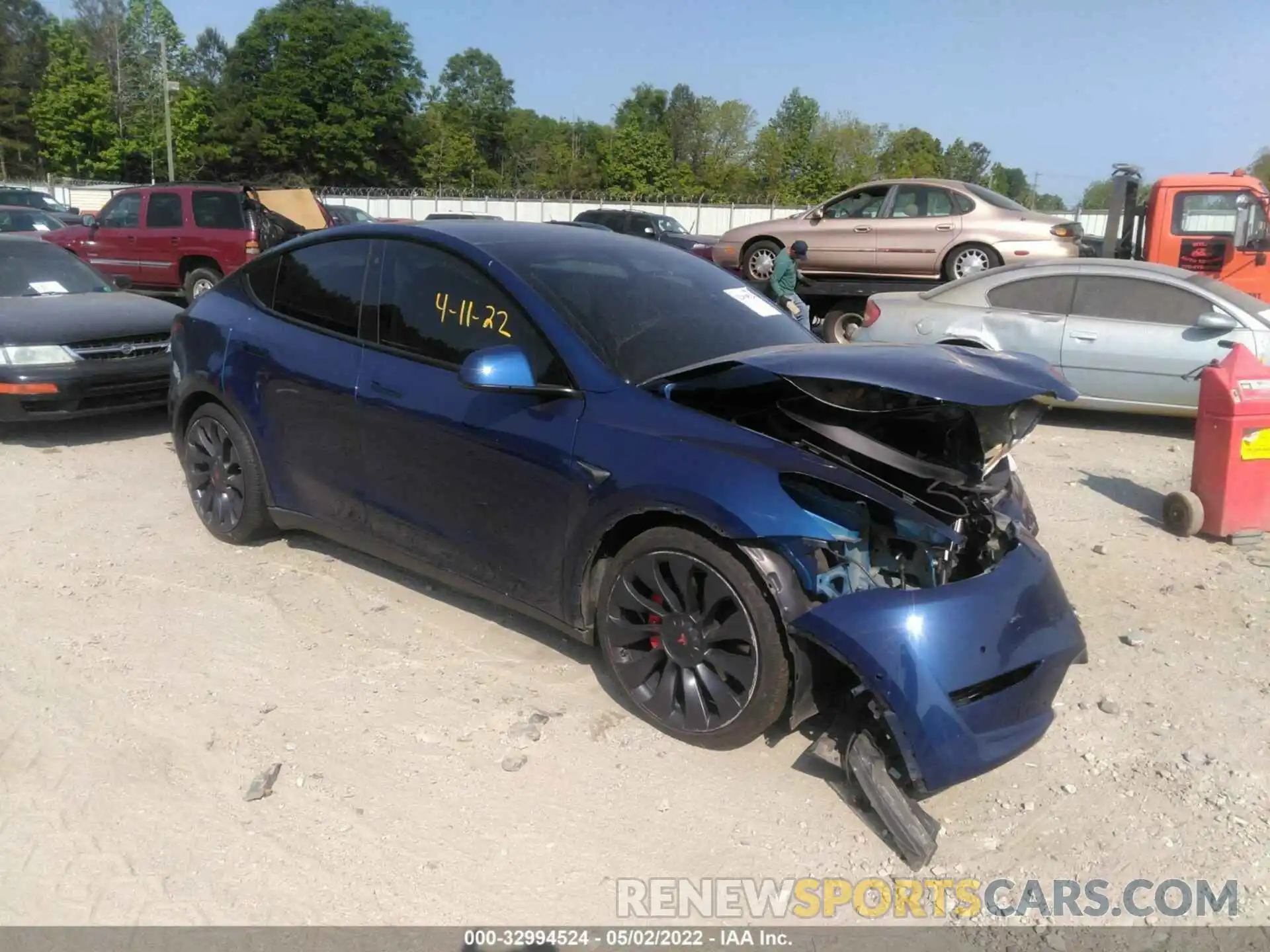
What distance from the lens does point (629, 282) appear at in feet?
14.5

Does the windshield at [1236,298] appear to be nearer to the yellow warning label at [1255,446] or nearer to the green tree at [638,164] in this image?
the yellow warning label at [1255,446]

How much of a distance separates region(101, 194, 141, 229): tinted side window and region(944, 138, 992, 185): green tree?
62.7 metres

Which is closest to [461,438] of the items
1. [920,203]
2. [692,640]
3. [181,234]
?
[692,640]

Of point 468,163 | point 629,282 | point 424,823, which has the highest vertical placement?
point 468,163

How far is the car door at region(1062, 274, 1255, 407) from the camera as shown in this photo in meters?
8.20

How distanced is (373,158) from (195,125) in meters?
12.2

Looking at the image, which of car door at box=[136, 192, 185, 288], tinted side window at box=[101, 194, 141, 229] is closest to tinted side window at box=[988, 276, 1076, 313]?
car door at box=[136, 192, 185, 288]

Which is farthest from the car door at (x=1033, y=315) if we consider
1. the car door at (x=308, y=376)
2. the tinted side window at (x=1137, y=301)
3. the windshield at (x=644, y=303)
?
the car door at (x=308, y=376)

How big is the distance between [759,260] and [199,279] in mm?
7737

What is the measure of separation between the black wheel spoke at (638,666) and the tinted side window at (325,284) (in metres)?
2.03

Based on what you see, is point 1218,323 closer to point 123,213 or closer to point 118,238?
point 118,238

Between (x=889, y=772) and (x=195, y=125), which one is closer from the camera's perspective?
(x=889, y=772)

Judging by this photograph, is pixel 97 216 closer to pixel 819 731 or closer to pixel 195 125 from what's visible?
pixel 819 731

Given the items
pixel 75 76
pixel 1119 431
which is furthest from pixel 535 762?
pixel 75 76
